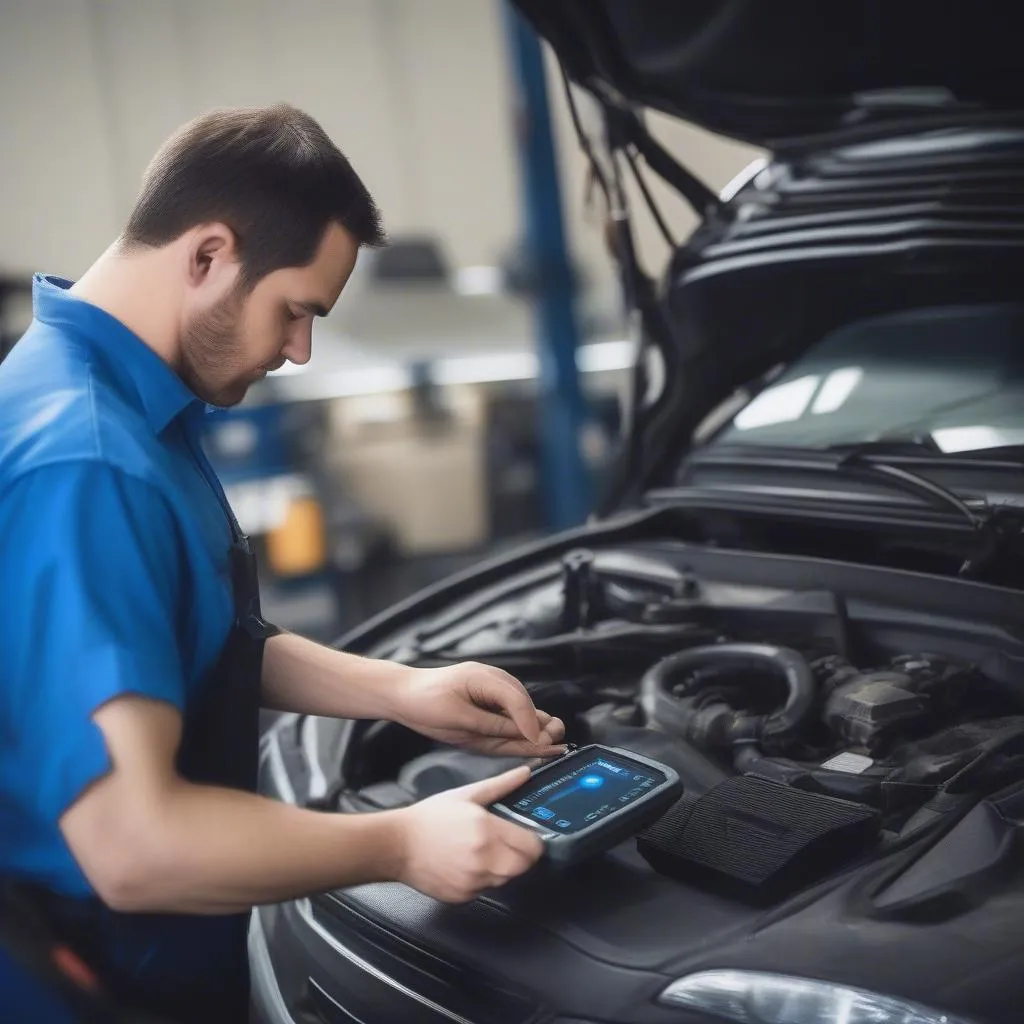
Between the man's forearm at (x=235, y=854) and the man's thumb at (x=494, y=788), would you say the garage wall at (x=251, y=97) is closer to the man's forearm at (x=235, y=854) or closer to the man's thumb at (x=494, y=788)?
the man's thumb at (x=494, y=788)

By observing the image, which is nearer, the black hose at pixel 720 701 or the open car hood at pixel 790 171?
the black hose at pixel 720 701

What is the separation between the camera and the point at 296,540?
4668 mm

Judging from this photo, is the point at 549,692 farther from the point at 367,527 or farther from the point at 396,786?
the point at 367,527

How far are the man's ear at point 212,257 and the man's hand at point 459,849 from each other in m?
0.50

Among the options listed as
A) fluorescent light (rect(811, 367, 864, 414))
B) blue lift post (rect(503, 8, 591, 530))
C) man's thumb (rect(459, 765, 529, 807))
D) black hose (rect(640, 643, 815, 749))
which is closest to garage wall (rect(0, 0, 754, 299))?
blue lift post (rect(503, 8, 591, 530))

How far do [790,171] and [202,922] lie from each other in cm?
154

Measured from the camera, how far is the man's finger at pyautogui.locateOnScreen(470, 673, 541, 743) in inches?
52.7

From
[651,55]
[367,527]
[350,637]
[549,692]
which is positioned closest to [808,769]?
[549,692]

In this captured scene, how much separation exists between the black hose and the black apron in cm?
52

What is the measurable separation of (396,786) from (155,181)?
78 centimetres

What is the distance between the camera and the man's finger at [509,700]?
1340 millimetres

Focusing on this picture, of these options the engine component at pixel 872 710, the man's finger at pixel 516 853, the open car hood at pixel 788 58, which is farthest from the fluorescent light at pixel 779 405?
the man's finger at pixel 516 853

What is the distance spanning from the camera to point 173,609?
107 centimetres

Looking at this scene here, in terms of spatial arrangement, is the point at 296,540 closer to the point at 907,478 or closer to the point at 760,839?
the point at 907,478
